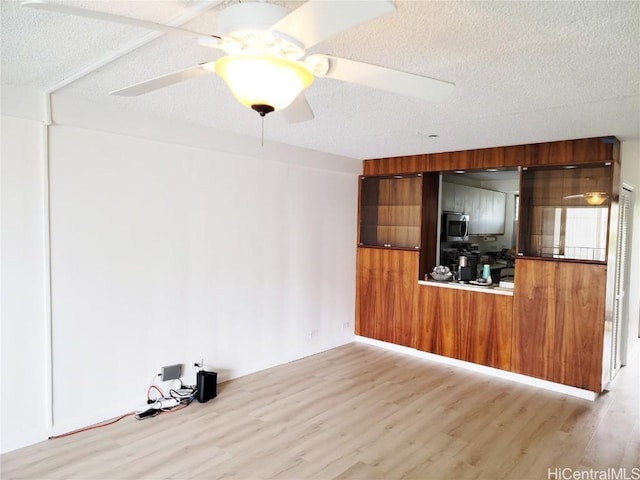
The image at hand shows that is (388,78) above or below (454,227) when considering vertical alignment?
above

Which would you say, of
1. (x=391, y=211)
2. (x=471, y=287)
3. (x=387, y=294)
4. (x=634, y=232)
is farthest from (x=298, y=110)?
(x=634, y=232)

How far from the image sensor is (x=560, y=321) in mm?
4059

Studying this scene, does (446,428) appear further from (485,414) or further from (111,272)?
(111,272)

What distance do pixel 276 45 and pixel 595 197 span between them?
3687 mm

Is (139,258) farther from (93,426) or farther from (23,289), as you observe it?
(93,426)

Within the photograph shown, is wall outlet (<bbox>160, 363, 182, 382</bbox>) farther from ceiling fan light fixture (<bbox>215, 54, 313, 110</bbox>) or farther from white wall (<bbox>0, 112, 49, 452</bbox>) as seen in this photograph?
ceiling fan light fixture (<bbox>215, 54, 313, 110</bbox>)

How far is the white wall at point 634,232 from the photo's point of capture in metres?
4.21

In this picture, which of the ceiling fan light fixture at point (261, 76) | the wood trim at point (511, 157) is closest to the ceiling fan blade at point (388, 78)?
the ceiling fan light fixture at point (261, 76)

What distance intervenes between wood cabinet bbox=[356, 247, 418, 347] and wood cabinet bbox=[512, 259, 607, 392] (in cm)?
124

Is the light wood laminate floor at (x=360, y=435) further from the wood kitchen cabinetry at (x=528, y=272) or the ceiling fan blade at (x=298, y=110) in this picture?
the ceiling fan blade at (x=298, y=110)

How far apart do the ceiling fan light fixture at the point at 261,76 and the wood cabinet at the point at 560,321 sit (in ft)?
11.8

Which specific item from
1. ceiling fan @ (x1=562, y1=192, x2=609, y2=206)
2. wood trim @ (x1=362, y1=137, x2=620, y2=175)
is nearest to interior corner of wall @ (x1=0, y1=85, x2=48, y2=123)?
wood trim @ (x1=362, y1=137, x2=620, y2=175)

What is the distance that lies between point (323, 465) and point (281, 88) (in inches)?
95.4

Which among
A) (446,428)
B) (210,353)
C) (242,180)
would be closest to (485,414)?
(446,428)
